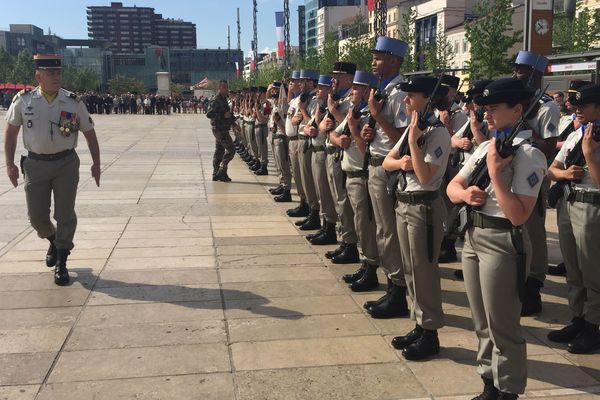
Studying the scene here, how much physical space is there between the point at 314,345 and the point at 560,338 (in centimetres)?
179

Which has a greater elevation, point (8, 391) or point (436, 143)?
point (436, 143)

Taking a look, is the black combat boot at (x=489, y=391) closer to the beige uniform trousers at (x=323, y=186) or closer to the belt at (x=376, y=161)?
the belt at (x=376, y=161)

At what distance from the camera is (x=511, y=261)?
3.00 metres

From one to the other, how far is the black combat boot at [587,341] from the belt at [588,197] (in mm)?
862

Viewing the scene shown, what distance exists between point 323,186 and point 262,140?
6.48 m

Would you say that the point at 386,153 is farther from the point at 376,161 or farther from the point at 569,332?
the point at 569,332

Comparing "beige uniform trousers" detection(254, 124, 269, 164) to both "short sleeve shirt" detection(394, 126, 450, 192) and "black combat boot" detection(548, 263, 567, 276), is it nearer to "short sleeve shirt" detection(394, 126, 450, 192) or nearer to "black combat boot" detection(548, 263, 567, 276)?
"black combat boot" detection(548, 263, 567, 276)

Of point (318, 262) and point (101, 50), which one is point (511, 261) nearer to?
point (318, 262)

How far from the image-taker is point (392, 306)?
473cm

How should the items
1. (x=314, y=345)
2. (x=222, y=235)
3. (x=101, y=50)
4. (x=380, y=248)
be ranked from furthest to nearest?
(x=101, y=50)
(x=222, y=235)
(x=380, y=248)
(x=314, y=345)

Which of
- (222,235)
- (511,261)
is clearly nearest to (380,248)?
(511,261)

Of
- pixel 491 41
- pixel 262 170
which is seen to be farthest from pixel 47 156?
pixel 491 41

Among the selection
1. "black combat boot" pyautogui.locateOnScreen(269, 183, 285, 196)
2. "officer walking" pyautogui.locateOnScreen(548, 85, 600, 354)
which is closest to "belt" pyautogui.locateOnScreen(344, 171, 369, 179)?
"officer walking" pyautogui.locateOnScreen(548, 85, 600, 354)

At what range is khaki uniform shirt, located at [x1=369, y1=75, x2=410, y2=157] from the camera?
449 centimetres
